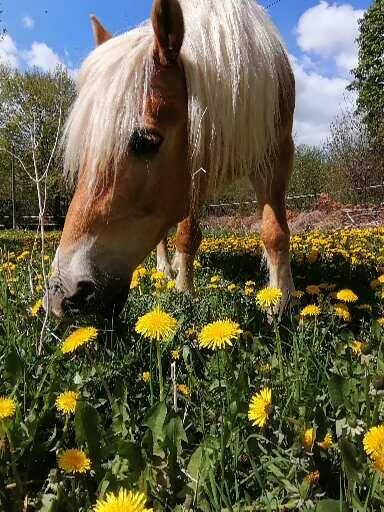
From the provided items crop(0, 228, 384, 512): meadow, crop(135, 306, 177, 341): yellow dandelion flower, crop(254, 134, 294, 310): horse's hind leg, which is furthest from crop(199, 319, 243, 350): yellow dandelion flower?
crop(254, 134, 294, 310): horse's hind leg

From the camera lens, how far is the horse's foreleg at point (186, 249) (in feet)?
13.8

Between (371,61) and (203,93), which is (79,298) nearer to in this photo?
(203,93)

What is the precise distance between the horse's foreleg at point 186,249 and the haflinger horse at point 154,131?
1062mm

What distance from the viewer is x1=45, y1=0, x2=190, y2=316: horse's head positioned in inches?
92.9

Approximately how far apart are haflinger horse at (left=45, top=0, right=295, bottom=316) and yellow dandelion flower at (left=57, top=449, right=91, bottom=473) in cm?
109

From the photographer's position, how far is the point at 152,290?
3.78 m

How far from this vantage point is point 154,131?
8.58ft

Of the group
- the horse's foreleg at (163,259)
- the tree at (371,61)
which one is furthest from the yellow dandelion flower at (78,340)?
the tree at (371,61)

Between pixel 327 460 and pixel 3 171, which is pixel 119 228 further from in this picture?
pixel 3 171

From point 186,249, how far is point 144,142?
6.04 feet

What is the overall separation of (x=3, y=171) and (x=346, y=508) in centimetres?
3831

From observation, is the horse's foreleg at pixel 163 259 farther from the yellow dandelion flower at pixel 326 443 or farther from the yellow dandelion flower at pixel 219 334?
the yellow dandelion flower at pixel 326 443

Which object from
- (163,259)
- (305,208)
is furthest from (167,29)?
(305,208)

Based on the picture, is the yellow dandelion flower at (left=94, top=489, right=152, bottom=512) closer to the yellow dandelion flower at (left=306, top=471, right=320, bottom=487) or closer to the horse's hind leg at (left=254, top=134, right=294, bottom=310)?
the yellow dandelion flower at (left=306, top=471, right=320, bottom=487)
